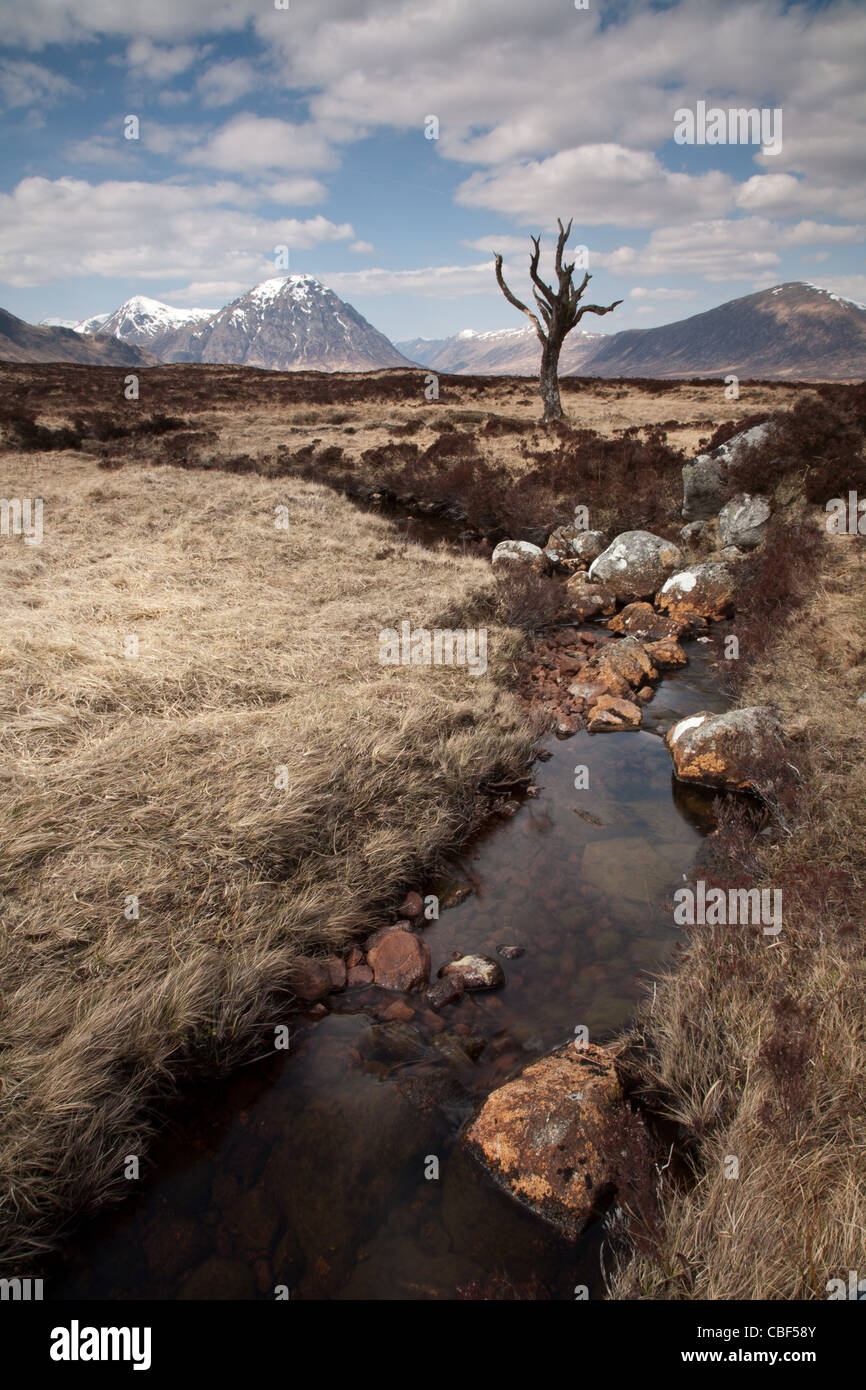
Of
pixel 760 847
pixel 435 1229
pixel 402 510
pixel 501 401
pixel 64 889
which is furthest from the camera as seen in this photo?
pixel 501 401

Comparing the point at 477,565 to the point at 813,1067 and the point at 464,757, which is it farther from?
the point at 813,1067

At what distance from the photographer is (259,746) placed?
5398mm

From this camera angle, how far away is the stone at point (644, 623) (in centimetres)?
979

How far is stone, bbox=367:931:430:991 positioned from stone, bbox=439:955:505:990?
161mm

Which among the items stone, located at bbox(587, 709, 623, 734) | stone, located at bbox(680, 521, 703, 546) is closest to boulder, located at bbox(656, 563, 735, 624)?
stone, located at bbox(680, 521, 703, 546)

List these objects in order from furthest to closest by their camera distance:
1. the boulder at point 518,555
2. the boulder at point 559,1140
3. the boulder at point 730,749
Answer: the boulder at point 518,555
the boulder at point 730,749
the boulder at point 559,1140

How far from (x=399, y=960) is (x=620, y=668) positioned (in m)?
5.39

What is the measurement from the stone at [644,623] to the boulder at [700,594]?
10.4 inches

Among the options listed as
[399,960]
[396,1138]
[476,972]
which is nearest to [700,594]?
[476,972]

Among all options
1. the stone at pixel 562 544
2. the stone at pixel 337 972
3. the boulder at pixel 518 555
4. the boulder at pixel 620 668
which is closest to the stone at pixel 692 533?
the stone at pixel 562 544

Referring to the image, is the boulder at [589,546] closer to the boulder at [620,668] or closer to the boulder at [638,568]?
the boulder at [638,568]

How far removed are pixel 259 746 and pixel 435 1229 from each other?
11.6 feet

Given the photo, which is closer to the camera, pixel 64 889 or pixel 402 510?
pixel 64 889

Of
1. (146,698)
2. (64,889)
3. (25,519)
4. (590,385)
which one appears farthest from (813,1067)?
(590,385)
